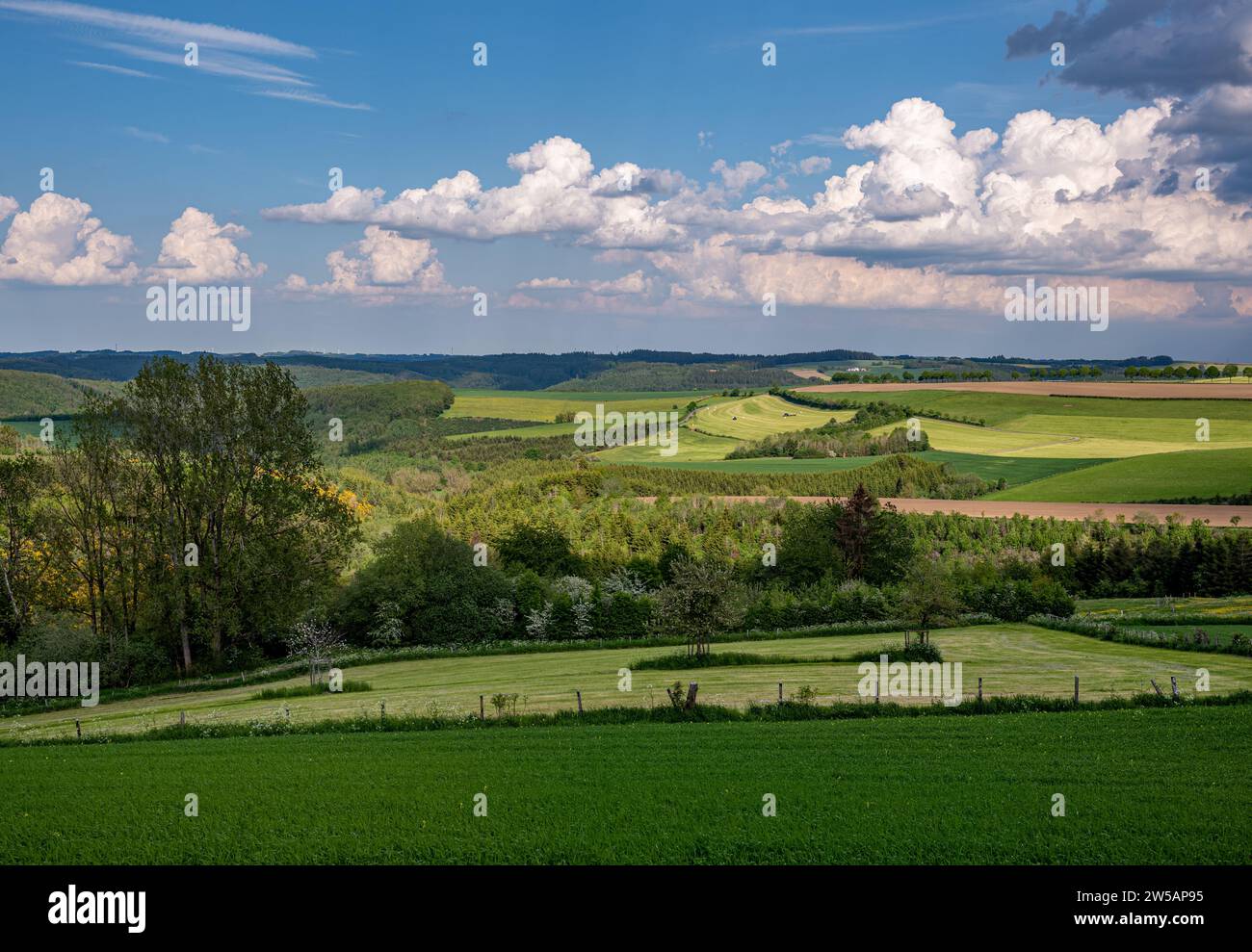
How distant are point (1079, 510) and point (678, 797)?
72.2 metres

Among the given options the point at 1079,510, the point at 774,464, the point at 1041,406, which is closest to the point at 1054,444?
the point at 1041,406

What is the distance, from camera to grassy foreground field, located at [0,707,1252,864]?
45.3 feet

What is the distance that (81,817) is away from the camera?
1614cm

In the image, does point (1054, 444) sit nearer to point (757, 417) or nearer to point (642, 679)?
point (757, 417)

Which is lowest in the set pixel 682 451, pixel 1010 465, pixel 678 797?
pixel 678 797

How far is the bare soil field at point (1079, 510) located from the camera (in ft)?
234

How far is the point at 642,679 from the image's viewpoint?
112 feet

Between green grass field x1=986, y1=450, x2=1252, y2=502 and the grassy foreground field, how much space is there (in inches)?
2574

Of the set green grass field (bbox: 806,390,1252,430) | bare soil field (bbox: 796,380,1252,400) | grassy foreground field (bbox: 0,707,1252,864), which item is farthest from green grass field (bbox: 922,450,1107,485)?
grassy foreground field (bbox: 0,707,1252,864)

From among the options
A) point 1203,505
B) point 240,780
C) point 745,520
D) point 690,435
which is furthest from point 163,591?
point 690,435

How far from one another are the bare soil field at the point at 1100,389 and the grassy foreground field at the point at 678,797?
108 metres

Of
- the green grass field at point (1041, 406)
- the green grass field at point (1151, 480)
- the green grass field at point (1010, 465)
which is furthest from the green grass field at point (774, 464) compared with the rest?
the green grass field at point (1151, 480)
